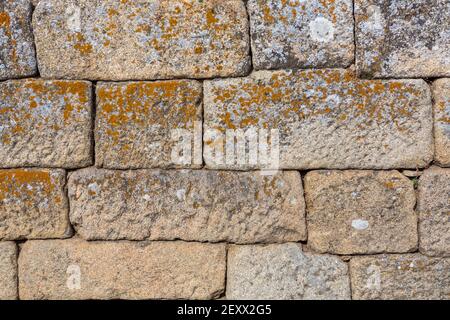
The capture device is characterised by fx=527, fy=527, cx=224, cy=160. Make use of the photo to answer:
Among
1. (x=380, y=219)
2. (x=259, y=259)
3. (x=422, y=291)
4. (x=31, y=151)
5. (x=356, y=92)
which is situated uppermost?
(x=356, y=92)

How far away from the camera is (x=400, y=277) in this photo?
3025 millimetres

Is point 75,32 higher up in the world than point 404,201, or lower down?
higher up

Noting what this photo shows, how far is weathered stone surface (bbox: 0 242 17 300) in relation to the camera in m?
3.17

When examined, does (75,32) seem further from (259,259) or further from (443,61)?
(443,61)

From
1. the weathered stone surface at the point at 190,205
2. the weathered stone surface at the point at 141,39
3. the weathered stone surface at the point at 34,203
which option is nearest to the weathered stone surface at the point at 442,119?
the weathered stone surface at the point at 190,205

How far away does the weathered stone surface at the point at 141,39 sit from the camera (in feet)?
9.86

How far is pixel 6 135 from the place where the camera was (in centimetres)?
312

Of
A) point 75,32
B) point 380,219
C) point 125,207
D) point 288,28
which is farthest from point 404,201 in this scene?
point 75,32

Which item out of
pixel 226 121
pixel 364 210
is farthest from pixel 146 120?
pixel 364 210

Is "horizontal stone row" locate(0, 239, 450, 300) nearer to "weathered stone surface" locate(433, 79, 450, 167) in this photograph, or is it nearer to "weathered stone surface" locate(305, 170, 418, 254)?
"weathered stone surface" locate(305, 170, 418, 254)

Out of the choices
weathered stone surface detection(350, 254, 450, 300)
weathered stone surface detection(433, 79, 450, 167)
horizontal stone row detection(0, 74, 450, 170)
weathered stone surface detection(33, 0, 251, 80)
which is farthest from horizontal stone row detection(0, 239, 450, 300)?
weathered stone surface detection(33, 0, 251, 80)

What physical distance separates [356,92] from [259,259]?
1108 mm

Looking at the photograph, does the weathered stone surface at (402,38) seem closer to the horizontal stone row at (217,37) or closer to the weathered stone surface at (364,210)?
the horizontal stone row at (217,37)

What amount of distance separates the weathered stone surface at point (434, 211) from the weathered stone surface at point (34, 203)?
208cm
